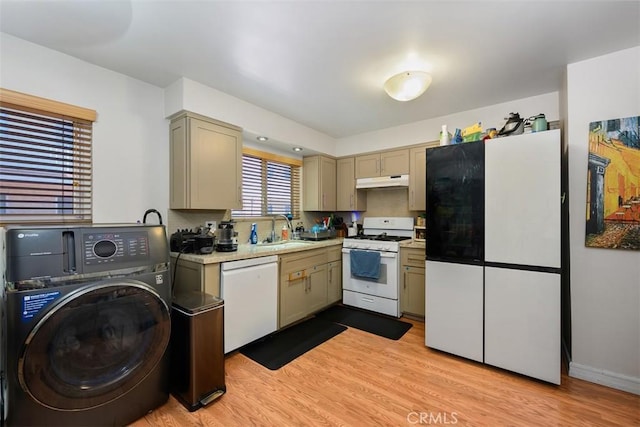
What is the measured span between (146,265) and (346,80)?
215 cm

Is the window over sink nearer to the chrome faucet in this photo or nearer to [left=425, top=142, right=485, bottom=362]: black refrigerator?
the chrome faucet

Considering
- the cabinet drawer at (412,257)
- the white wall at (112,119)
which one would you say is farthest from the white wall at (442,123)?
the white wall at (112,119)

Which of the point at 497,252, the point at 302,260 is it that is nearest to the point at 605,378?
the point at 497,252

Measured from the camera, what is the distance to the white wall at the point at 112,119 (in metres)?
1.92

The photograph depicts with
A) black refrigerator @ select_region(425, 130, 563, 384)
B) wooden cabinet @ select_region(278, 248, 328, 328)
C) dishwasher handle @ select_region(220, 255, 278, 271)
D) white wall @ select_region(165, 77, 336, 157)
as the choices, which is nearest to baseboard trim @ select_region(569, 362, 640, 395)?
black refrigerator @ select_region(425, 130, 563, 384)

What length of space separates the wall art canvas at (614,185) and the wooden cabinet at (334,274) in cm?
243

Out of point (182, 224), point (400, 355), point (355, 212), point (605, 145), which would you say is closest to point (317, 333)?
point (400, 355)

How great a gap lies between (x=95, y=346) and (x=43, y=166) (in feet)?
4.72

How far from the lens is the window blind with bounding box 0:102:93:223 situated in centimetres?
185

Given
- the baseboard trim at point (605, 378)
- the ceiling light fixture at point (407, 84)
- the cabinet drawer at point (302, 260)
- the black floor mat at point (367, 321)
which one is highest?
the ceiling light fixture at point (407, 84)

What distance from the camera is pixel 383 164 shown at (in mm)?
3867

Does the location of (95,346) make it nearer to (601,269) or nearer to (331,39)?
(331,39)

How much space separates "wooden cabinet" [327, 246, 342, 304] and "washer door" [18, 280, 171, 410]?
6.95 ft

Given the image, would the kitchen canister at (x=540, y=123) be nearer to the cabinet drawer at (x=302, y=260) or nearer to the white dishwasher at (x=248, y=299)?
the cabinet drawer at (x=302, y=260)
